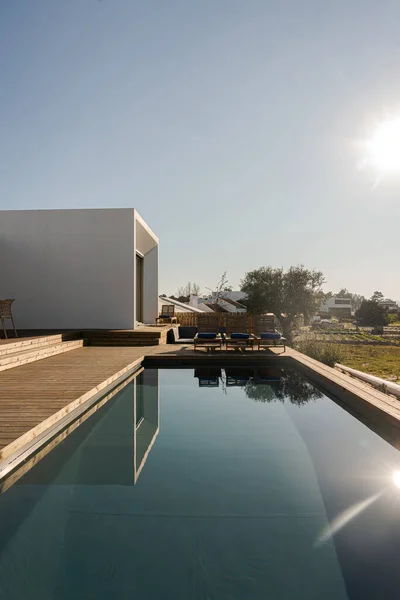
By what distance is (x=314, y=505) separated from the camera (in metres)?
2.47

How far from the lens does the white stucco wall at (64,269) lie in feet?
34.9

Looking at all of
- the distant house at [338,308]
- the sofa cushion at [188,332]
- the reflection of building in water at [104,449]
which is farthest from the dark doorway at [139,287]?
the distant house at [338,308]

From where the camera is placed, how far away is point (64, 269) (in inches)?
420

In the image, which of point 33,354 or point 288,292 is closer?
point 33,354

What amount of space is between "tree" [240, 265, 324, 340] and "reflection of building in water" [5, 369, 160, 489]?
17.1 metres

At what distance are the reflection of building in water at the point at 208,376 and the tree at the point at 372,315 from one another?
3075cm

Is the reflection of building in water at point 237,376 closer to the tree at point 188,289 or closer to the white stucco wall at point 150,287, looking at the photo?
the white stucco wall at point 150,287

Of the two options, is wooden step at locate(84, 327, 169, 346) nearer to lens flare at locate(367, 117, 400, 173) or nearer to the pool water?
the pool water

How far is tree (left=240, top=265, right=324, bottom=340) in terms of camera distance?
70.1 feet

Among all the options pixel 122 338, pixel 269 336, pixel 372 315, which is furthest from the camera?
pixel 372 315

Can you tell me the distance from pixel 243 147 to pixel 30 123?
647 centimetres

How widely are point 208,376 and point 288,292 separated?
1592 cm

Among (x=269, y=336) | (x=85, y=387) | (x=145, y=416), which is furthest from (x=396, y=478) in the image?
(x=269, y=336)

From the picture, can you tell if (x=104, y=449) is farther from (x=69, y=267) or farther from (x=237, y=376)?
(x=69, y=267)
